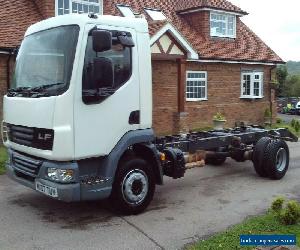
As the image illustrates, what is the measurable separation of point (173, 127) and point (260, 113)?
717 centimetres

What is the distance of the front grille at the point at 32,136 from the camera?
6.09 meters

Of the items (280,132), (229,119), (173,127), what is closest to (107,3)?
(173,127)

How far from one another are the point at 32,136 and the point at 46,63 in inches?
45.1

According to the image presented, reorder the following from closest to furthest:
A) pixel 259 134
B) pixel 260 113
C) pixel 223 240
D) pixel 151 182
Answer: pixel 223 240 < pixel 151 182 < pixel 259 134 < pixel 260 113

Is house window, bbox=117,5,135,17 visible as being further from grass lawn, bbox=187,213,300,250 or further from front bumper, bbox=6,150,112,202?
grass lawn, bbox=187,213,300,250

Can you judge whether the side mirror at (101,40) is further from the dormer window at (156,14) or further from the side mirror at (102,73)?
the dormer window at (156,14)

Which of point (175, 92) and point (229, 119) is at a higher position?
point (175, 92)

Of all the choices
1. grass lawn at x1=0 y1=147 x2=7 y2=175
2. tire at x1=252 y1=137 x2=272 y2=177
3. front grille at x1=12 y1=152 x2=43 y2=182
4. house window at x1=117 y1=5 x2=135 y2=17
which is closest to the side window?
front grille at x1=12 y1=152 x2=43 y2=182

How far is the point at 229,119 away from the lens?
70.4 feet

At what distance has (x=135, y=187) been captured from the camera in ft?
22.6

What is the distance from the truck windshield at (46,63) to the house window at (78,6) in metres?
9.97

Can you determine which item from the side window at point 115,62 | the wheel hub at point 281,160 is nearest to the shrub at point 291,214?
the side window at point 115,62

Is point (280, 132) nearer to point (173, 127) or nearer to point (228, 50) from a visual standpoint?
point (173, 127)

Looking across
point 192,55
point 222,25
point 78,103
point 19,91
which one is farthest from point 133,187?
point 222,25
